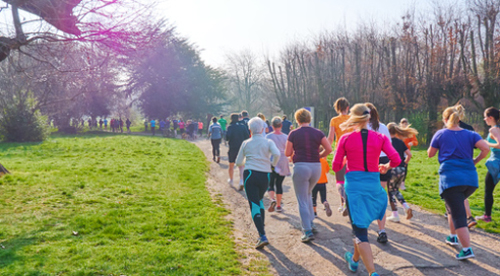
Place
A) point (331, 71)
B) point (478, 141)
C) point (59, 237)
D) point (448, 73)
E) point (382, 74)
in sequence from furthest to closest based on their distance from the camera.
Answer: point (331, 71)
point (382, 74)
point (448, 73)
point (59, 237)
point (478, 141)

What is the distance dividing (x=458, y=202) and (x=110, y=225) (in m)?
5.25

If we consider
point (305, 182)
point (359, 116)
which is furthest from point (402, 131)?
point (359, 116)

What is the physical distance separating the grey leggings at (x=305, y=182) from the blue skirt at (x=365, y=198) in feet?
4.49

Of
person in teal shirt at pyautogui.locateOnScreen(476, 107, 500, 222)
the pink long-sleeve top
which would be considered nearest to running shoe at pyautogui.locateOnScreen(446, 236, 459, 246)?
person in teal shirt at pyautogui.locateOnScreen(476, 107, 500, 222)

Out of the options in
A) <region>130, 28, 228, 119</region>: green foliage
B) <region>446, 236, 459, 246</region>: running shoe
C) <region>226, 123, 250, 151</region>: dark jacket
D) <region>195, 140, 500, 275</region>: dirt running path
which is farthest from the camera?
<region>130, 28, 228, 119</region>: green foliage

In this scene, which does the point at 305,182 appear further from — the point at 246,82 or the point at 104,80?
the point at 246,82

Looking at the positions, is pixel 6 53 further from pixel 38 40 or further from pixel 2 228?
pixel 2 228

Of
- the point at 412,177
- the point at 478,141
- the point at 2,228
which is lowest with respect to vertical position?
the point at 412,177

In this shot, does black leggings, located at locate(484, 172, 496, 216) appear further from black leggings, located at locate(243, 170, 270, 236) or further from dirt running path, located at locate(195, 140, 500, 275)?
black leggings, located at locate(243, 170, 270, 236)

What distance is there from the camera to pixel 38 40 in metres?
7.88

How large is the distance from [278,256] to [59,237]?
3342 millimetres

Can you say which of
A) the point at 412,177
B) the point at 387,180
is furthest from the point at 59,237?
the point at 412,177

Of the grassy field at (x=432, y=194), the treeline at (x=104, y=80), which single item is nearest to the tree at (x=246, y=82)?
the treeline at (x=104, y=80)

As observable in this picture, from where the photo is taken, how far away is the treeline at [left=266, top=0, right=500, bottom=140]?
72.4 ft
